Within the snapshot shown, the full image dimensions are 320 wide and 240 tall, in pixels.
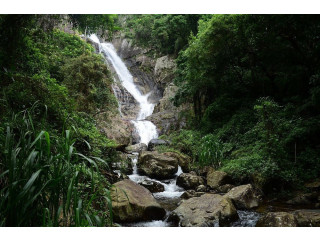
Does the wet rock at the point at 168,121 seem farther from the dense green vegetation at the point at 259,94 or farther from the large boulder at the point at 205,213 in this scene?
the large boulder at the point at 205,213

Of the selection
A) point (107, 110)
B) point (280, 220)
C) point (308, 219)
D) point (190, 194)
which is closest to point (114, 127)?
point (107, 110)

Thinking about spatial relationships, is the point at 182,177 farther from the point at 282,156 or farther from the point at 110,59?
the point at 110,59

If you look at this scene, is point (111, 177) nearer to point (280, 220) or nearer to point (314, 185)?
point (280, 220)

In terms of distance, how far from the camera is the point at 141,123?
51.6ft

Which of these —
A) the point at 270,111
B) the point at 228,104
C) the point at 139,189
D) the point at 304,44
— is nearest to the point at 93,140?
the point at 139,189

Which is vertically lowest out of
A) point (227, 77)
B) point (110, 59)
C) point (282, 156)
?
point (282, 156)

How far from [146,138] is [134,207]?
10.6 meters

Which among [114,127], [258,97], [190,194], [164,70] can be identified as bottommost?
[190,194]

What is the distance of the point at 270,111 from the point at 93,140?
4.46m

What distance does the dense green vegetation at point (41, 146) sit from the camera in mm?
1946

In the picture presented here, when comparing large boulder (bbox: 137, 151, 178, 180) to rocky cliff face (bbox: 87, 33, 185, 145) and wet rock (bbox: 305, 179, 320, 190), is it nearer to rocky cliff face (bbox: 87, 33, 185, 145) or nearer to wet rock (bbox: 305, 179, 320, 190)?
rocky cliff face (bbox: 87, 33, 185, 145)

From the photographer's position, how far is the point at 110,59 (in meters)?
23.6

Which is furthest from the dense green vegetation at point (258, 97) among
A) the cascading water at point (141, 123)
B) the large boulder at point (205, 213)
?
the large boulder at point (205, 213)

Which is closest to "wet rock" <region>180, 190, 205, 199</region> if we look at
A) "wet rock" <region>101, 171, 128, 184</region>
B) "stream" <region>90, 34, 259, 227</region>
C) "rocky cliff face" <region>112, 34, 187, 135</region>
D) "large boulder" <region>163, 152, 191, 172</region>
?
"stream" <region>90, 34, 259, 227</region>
